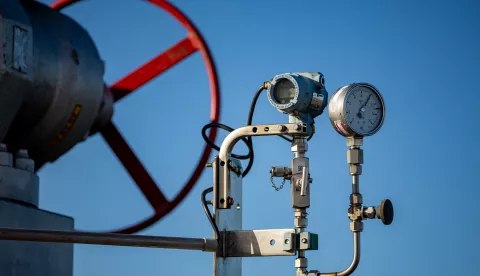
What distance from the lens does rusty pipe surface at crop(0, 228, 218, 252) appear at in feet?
19.3

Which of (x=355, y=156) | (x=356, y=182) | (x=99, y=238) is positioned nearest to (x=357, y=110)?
Answer: (x=355, y=156)

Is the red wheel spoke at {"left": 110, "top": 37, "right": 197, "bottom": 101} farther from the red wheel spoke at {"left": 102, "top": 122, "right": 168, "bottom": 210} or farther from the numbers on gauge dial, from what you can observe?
the numbers on gauge dial

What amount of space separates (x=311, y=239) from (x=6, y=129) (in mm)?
3302

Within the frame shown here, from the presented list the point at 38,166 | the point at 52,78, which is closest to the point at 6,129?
the point at 52,78

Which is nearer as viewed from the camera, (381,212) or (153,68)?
(381,212)

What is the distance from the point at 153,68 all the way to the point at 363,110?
411cm

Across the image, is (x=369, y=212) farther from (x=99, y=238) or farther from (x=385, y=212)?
(x=99, y=238)

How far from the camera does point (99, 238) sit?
609 centimetres

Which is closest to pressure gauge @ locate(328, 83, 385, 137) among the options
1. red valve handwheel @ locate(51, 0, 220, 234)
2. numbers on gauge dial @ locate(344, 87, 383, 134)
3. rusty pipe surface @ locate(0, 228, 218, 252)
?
numbers on gauge dial @ locate(344, 87, 383, 134)

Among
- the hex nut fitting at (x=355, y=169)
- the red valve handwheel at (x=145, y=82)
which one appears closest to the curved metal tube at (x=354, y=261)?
the hex nut fitting at (x=355, y=169)

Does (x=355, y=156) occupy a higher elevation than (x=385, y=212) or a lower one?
higher

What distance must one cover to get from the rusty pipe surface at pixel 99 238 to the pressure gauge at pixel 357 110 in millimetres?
1274

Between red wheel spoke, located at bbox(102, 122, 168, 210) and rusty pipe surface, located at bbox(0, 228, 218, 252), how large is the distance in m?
4.26

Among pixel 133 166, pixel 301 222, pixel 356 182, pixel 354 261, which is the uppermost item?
pixel 133 166
